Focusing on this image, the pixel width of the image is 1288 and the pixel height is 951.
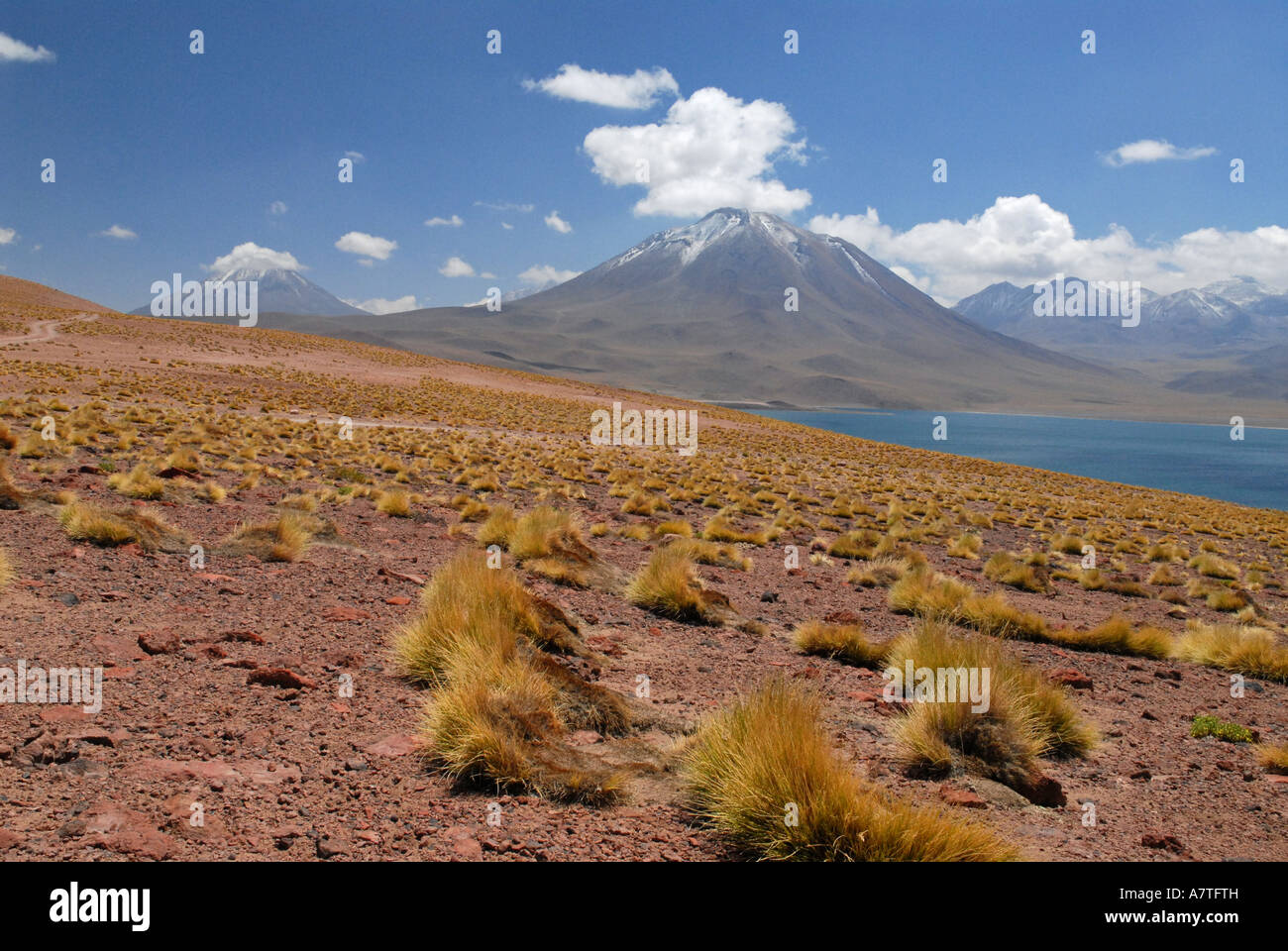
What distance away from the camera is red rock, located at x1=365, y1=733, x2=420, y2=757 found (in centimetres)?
366

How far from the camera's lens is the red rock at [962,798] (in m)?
3.73

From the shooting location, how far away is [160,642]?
15.0 feet

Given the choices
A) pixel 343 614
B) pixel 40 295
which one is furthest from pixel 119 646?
pixel 40 295

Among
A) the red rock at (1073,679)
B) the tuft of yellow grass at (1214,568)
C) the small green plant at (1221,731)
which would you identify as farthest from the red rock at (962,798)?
the tuft of yellow grass at (1214,568)

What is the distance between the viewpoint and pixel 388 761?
3.56 meters

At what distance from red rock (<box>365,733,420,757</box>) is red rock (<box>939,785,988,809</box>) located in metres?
2.75

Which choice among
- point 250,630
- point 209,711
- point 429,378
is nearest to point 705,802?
point 209,711

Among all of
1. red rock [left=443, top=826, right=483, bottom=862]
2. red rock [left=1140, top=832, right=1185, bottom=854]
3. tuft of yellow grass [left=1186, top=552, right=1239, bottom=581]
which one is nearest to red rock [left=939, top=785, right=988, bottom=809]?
red rock [left=1140, top=832, right=1185, bottom=854]

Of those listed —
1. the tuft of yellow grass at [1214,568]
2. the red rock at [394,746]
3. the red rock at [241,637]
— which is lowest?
the tuft of yellow grass at [1214,568]

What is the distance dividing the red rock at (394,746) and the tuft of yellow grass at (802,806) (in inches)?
56.7

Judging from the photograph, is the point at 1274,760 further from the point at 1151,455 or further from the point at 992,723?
the point at 1151,455

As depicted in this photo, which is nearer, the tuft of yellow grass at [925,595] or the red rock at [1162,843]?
the red rock at [1162,843]

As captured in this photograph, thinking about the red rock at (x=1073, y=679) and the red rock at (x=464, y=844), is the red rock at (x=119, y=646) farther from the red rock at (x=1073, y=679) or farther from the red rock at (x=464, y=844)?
the red rock at (x=1073, y=679)

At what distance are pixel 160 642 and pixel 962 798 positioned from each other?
15.8 feet
